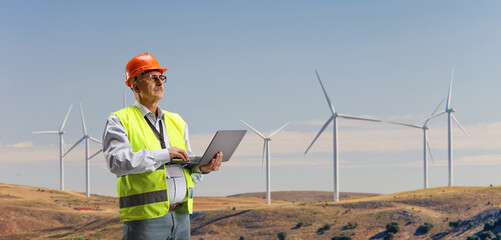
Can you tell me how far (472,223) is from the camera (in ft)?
191

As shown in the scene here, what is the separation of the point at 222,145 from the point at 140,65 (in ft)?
5.17

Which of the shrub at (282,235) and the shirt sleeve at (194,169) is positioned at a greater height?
the shirt sleeve at (194,169)

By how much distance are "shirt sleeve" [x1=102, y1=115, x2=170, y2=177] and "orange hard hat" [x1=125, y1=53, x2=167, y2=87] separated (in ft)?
2.76

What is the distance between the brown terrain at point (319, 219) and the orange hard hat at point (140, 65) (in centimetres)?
5002

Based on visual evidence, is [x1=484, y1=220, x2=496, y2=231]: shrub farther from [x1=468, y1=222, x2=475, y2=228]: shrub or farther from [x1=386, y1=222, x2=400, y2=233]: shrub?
[x1=386, y1=222, x2=400, y2=233]: shrub

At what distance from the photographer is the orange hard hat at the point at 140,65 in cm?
816

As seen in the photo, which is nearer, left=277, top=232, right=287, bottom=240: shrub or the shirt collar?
the shirt collar

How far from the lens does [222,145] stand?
8.00 meters

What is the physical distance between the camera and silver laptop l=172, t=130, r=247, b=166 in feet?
25.5

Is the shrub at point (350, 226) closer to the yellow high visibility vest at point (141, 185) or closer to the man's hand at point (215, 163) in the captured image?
the man's hand at point (215, 163)

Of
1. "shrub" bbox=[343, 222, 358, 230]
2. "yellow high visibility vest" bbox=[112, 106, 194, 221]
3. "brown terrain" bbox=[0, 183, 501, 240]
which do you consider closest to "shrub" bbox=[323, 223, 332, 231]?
"brown terrain" bbox=[0, 183, 501, 240]

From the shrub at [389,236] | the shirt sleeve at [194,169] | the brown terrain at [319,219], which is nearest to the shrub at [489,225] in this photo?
the brown terrain at [319,219]

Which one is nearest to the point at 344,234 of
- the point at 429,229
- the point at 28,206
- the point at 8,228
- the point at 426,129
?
the point at 429,229

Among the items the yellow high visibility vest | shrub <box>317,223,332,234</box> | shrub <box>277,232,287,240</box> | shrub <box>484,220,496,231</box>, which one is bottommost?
shrub <box>277,232,287,240</box>
